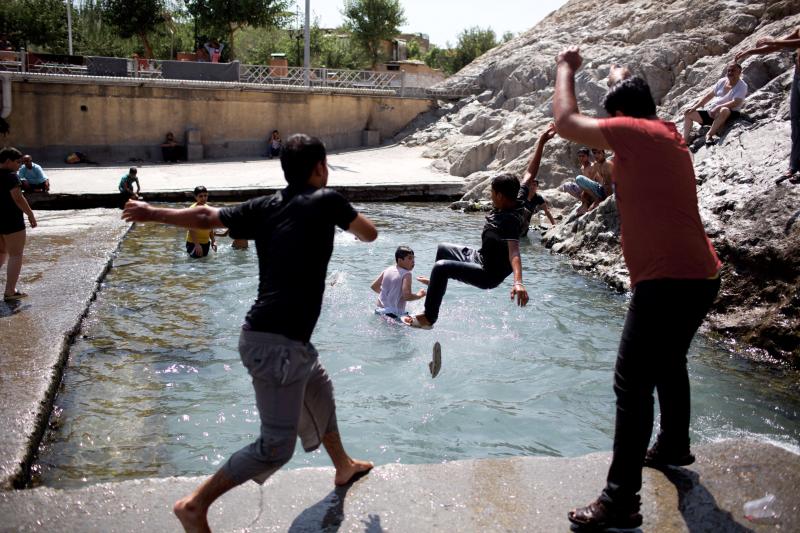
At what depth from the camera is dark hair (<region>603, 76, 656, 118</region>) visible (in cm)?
356

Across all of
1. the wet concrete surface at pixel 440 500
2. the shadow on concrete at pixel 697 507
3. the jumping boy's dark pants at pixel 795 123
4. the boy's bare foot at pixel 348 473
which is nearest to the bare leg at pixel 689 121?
the jumping boy's dark pants at pixel 795 123

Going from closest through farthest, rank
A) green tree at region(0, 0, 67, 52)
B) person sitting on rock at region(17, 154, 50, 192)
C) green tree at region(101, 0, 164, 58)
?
person sitting on rock at region(17, 154, 50, 192) → green tree at region(101, 0, 164, 58) → green tree at region(0, 0, 67, 52)

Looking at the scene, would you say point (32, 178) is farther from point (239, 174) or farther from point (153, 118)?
point (153, 118)

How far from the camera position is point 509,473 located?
4.08 m

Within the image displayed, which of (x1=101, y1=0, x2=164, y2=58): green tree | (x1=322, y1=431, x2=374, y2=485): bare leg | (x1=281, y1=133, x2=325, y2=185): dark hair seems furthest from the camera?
(x1=101, y1=0, x2=164, y2=58): green tree

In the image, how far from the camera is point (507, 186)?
5.75 m

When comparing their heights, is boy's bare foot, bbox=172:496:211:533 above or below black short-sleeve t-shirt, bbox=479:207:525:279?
below

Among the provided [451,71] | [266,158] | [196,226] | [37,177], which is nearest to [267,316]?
[196,226]

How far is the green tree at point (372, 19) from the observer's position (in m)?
50.6

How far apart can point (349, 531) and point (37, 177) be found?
54.0ft

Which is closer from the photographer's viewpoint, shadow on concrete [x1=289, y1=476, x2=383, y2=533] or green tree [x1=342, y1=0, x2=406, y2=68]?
shadow on concrete [x1=289, y1=476, x2=383, y2=533]

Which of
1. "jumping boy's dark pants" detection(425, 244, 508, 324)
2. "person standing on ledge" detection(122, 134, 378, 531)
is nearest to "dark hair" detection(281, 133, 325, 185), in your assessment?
"person standing on ledge" detection(122, 134, 378, 531)

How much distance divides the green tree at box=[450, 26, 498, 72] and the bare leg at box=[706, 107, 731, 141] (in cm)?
4923

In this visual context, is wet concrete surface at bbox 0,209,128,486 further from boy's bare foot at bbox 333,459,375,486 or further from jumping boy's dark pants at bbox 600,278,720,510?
jumping boy's dark pants at bbox 600,278,720,510
